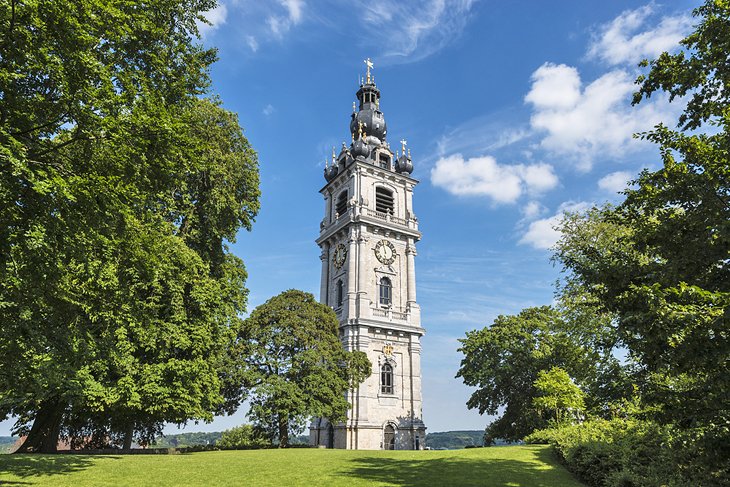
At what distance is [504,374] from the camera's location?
132 feet

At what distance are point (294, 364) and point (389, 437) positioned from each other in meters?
14.8

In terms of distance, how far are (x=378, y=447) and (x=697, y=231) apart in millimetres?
34680

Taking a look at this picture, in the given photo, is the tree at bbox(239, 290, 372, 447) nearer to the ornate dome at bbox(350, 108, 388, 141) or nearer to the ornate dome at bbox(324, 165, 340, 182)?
the ornate dome at bbox(324, 165, 340, 182)

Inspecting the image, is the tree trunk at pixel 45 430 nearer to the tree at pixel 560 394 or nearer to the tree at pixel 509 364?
the tree at pixel 560 394

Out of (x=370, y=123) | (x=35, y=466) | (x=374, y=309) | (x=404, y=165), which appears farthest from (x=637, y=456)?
(x=370, y=123)

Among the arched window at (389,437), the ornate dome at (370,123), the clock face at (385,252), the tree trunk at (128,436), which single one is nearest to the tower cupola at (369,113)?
the ornate dome at (370,123)

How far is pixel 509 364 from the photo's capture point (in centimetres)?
4034

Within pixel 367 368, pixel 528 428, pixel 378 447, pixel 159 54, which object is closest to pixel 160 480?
pixel 159 54

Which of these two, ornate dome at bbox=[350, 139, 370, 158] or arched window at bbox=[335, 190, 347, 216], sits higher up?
ornate dome at bbox=[350, 139, 370, 158]

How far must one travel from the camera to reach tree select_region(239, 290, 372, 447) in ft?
94.2

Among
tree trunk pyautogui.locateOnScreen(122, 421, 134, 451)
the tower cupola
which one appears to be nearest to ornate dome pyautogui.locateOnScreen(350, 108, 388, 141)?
the tower cupola

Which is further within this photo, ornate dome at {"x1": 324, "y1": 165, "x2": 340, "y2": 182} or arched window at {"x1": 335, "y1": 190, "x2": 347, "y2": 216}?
ornate dome at {"x1": 324, "y1": 165, "x2": 340, "y2": 182}

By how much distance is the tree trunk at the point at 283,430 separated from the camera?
28.5 m

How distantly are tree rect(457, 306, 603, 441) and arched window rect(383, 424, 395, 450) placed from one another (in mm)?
7401
